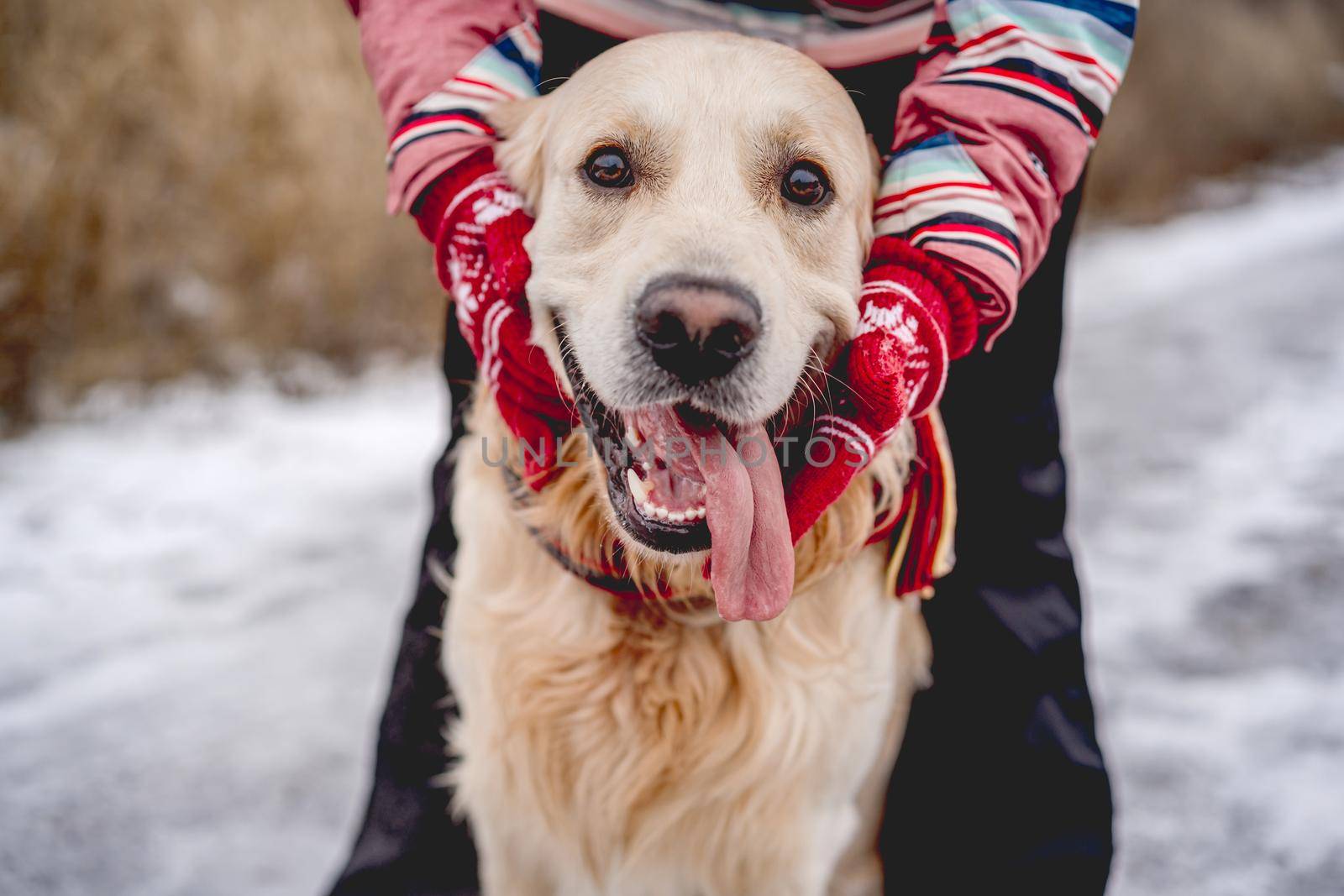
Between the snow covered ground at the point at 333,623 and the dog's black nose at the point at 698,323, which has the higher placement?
the dog's black nose at the point at 698,323

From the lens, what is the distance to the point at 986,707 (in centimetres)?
180

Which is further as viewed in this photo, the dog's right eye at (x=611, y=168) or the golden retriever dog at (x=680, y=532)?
the dog's right eye at (x=611, y=168)

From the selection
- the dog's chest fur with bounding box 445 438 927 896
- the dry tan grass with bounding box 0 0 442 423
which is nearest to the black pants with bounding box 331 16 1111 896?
the dog's chest fur with bounding box 445 438 927 896

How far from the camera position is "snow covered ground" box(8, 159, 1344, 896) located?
1.97 meters

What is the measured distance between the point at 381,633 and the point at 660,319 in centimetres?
188

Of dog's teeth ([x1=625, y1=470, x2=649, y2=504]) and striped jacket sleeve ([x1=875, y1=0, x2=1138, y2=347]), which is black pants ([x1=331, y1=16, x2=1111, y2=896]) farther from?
dog's teeth ([x1=625, y1=470, x2=649, y2=504])

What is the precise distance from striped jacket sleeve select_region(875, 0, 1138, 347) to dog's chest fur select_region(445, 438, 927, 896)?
0.54 m

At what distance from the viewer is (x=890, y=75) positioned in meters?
1.49

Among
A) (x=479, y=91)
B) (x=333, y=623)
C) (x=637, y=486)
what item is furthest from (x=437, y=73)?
(x=333, y=623)

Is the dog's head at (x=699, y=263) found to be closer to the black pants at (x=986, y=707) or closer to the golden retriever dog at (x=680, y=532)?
the golden retriever dog at (x=680, y=532)

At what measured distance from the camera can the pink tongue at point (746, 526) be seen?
3.91 feet

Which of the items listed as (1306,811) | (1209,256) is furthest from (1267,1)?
(1306,811)

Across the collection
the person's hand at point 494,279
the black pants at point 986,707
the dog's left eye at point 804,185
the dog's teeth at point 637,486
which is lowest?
the black pants at point 986,707

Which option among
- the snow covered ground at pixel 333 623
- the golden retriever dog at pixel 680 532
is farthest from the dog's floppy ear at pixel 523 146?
the snow covered ground at pixel 333 623
